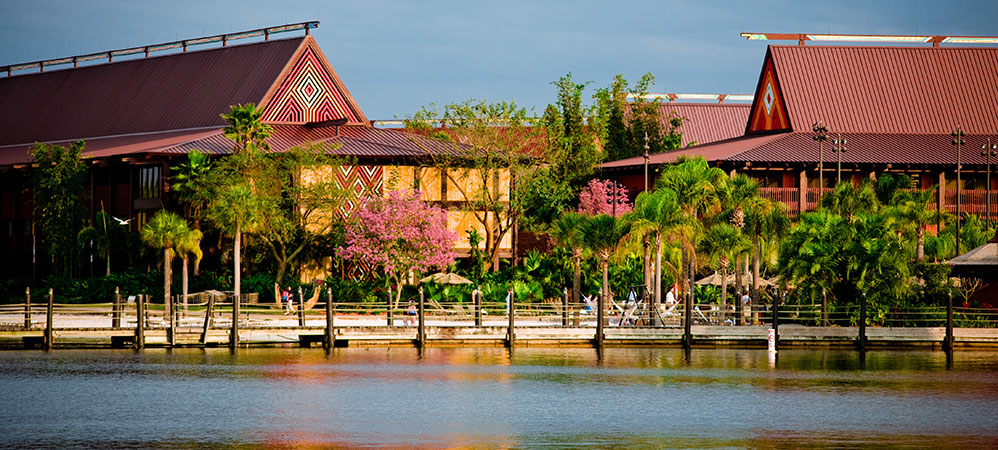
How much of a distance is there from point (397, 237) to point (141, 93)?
1065 inches

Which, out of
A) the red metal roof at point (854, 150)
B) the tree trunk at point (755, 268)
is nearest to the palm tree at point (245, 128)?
the red metal roof at point (854, 150)

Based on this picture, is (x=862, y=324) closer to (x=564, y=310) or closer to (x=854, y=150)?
(x=564, y=310)

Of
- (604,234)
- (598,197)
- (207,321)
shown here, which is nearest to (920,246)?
(604,234)

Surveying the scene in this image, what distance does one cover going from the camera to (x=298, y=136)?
76.9 metres

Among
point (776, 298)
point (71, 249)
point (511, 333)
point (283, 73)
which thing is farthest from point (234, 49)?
point (776, 298)

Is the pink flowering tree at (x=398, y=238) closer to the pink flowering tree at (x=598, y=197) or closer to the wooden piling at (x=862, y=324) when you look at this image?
the pink flowering tree at (x=598, y=197)

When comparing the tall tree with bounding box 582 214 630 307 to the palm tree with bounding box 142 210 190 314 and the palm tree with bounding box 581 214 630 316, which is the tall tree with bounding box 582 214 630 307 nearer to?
the palm tree with bounding box 581 214 630 316

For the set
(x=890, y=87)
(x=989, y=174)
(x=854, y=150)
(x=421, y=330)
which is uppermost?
(x=890, y=87)

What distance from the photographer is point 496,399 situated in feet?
132

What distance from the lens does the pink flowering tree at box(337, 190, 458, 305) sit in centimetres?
6806

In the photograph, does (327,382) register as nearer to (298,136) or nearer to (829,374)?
(829,374)

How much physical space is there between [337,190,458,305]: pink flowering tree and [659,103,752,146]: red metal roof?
136 feet

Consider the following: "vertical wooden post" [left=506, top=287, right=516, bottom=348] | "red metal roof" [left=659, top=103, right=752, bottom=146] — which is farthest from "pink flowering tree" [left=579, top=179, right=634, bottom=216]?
"vertical wooden post" [left=506, top=287, right=516, bottom=348]

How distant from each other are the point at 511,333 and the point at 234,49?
38.9 meters
